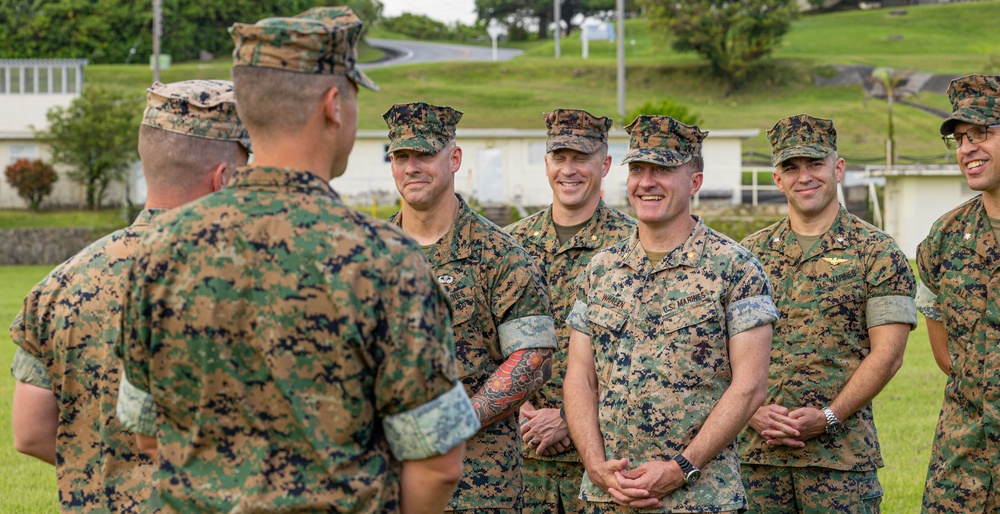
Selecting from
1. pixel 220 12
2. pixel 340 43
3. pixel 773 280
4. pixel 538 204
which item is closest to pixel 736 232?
pixel 538 204

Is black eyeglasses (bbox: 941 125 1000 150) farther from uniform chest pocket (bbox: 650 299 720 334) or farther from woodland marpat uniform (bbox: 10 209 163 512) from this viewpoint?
woodland marpat uniform (bbox: 10 209 163 512)

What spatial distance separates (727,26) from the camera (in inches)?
2530

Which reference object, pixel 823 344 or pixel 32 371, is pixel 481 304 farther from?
pixel 32 371

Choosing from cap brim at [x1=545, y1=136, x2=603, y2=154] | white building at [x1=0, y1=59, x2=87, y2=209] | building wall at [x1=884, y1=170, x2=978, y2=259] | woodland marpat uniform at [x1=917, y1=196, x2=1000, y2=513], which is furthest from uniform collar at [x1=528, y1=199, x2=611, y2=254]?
white building at [x1=0, y1=59, x2=87, y2=209]

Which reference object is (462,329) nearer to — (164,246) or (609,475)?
(609,475)

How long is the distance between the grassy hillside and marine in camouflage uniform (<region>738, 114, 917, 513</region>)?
40919mm

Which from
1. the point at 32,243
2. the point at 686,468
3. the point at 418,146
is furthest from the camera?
the point at 32,243

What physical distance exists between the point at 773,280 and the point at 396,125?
7.41ft

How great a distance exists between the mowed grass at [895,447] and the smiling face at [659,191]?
422 cm

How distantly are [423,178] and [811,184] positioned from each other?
2.17 metres

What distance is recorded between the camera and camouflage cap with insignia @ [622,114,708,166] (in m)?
Answer: 5.01

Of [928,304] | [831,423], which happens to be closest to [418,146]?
[831,423]

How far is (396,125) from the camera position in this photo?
219 inches

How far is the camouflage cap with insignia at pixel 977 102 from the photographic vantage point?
17.1 ft
